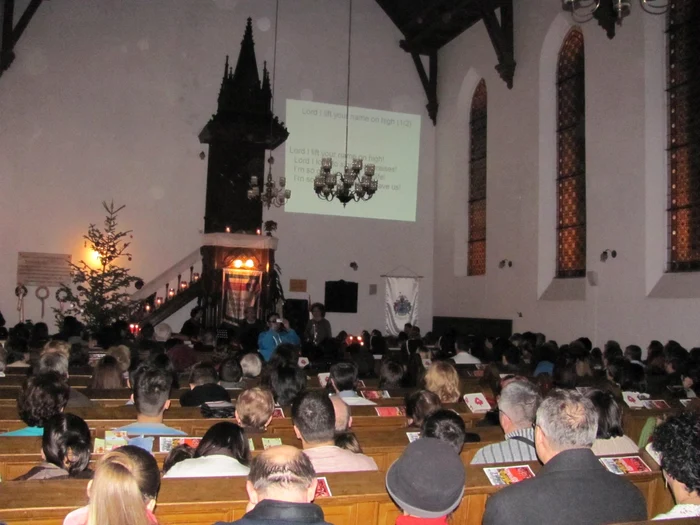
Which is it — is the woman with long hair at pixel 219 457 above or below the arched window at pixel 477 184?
below

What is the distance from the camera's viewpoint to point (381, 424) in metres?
4.43

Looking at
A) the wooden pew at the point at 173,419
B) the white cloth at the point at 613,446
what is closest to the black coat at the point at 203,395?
the wooden pew at the point at 173,419

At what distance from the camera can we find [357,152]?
15234mm

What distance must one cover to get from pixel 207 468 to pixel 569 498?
1385 millimetres

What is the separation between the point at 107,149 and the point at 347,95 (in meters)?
5.47

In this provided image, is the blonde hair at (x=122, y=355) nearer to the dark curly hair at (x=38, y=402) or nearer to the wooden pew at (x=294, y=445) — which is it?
the wooden pew at (x=294, y=445)

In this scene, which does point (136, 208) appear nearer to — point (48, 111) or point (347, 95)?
point (48, 111)

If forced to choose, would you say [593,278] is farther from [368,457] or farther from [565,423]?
[565,423]

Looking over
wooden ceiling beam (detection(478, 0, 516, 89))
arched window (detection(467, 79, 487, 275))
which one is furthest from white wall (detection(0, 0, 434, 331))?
wooden ceiling beam (detection(478, 0, 516, 89))

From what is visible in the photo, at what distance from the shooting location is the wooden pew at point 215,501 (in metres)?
2.16

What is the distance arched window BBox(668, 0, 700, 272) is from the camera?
32.4 ft

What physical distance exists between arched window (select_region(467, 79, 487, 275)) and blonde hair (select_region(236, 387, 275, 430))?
11785mm

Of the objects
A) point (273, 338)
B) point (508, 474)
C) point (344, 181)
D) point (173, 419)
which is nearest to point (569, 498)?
point (508, 474)

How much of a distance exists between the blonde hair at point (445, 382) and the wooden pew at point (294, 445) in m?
0.70
